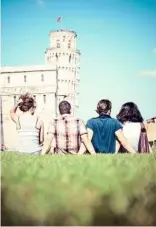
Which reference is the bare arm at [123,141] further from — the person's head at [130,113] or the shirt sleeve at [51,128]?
the shirt sleeve at [51,128]

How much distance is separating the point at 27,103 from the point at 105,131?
31.4 inches

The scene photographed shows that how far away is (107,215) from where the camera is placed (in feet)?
5.08

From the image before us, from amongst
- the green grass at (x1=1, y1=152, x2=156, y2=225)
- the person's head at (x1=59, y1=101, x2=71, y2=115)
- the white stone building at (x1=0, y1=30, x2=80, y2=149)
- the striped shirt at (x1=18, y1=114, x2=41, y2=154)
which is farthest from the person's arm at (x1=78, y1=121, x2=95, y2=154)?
the white stone building at (x1=0, y1=30, x2=80, y2=149)

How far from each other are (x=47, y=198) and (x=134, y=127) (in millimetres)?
2955

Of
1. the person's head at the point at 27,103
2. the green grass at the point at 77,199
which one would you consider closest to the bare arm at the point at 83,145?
the person's head at the point at 27,103

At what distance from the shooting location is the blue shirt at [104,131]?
14.1 feet

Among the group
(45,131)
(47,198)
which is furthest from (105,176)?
(45,131)

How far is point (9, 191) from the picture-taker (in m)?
1.67

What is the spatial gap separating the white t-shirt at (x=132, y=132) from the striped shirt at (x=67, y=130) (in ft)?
1.45

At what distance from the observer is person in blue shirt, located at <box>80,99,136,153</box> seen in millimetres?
4273

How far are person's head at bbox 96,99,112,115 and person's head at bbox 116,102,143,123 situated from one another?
6.4 inches

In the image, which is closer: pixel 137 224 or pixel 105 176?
pixel 137 224

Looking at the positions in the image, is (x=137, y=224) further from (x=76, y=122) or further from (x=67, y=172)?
(x=76, y=122)

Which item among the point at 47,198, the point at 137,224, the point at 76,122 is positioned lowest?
the point at 137,224
